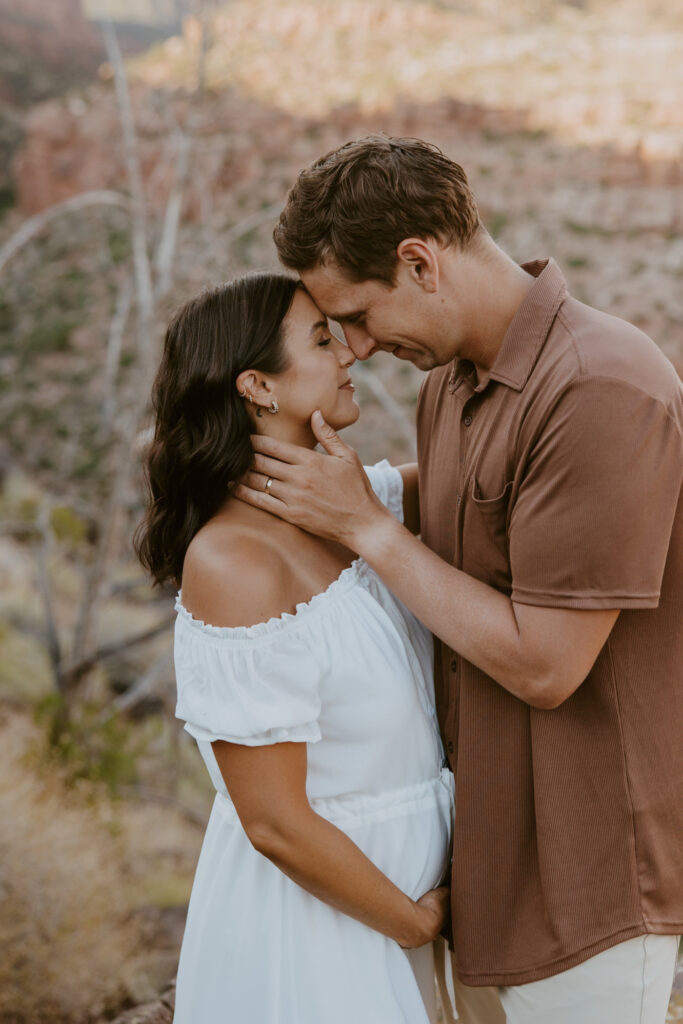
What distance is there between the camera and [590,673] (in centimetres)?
173

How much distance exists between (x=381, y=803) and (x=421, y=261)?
105cm

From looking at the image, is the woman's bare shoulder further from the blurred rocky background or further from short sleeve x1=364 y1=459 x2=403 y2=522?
the blurred rocky background

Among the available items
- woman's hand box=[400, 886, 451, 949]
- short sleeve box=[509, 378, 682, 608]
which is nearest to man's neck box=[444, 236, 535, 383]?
short sleeve box=[509, 378, 682, 608]

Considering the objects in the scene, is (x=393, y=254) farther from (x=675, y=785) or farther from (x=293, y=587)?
(x=675, y=785)

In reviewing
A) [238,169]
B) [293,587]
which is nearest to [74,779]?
[293,587]

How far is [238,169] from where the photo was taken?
27.7m

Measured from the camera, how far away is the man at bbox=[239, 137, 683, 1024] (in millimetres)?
1574

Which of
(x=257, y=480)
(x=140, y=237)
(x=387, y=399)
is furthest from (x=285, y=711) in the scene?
(x=140, y=237)

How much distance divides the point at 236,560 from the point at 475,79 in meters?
32.6

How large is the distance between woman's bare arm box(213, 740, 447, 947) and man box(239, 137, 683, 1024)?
220 mm

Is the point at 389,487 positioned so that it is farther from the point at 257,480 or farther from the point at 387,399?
the point at 387,399

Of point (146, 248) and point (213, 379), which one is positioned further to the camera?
point (146, 248)

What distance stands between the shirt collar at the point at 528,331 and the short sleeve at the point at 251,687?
0.62m

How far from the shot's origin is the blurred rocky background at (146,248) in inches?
229
